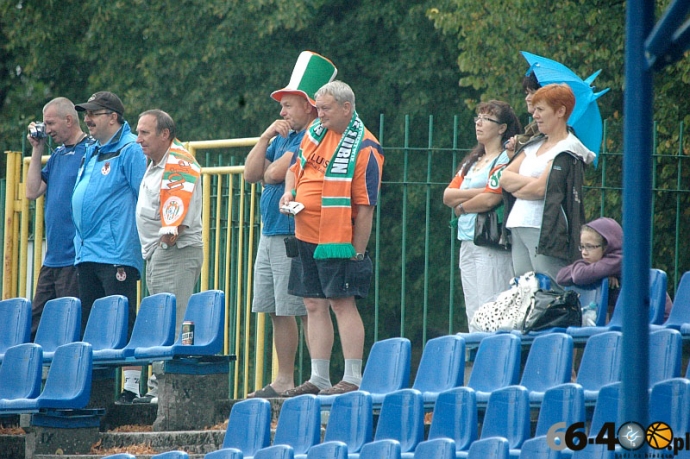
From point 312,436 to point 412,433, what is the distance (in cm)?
46

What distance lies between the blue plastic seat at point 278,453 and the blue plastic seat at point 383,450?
13.9 inches

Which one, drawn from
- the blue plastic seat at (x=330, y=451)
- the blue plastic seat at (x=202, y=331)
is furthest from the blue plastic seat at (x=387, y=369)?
the blue plastic seat at (x=330, y=451)

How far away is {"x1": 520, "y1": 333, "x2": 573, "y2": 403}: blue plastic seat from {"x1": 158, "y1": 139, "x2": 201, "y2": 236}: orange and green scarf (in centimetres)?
240

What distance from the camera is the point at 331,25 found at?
17.9 meters

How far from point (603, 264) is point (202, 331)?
87.3 inches

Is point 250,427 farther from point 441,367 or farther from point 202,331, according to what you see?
point 202,331

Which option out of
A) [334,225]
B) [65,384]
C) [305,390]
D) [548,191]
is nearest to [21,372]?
[65,384]

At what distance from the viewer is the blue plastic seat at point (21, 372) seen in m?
7.22

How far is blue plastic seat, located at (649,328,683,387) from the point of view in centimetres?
555

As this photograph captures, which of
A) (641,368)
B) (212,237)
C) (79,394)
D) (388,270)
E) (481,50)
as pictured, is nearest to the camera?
(641,368)

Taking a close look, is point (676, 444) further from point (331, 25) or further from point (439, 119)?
point (331, 25)

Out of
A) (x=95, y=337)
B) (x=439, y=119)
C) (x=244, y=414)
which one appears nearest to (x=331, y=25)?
(x=439, y=119)

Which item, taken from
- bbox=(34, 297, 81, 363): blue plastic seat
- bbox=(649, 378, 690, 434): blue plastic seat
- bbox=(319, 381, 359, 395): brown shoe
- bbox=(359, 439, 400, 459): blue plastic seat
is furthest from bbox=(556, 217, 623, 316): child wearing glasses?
bbox=(34, 297, 81, 363): blue plastic seat

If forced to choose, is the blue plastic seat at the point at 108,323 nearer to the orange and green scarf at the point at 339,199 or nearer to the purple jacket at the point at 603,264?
the orange and green scarf at the point at 339,199
